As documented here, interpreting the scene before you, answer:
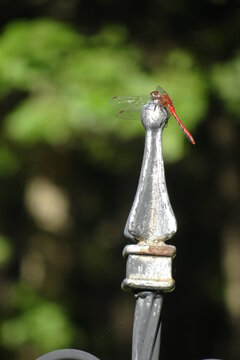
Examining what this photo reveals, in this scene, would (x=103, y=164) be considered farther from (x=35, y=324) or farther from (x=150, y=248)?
(x=150, y=248)

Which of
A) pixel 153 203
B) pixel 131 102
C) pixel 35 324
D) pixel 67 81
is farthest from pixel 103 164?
pixel 153 203

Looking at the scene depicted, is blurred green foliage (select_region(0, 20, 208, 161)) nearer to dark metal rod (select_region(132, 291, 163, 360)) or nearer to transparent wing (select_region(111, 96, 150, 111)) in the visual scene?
transparent wing (select_region(111, 96, 150, 111))

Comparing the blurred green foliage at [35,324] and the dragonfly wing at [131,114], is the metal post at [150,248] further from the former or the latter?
the blurred green foliage at [35,324]

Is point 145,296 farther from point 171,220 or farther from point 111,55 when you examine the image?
point 111,55

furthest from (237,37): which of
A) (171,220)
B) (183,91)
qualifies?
(171,220)

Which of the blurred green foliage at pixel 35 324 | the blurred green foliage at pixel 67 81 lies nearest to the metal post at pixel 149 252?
the blurred green foliage at pixel 67 81

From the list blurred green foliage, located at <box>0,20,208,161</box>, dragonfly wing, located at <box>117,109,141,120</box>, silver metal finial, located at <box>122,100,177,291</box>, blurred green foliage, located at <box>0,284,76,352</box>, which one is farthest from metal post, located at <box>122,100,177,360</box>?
blurred green foliage, located at <box>0,284,76,352</box>
